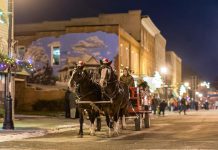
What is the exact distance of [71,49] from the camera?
5309 centimetres

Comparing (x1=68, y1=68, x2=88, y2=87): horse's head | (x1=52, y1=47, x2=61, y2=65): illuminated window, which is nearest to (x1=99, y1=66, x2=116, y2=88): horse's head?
(x1=68, y1=68, x2=88, y2=87): horse's head

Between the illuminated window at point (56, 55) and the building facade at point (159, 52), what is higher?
the building facade at point (159, 52)

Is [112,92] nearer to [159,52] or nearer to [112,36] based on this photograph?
[112,36]

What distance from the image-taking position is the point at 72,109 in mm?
33812

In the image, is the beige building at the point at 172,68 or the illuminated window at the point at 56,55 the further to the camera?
Result: the beige building at the point at 172,68

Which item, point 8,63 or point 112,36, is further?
point 112,36

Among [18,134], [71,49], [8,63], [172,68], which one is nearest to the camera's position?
[18,134]

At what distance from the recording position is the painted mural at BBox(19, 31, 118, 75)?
2069 inches

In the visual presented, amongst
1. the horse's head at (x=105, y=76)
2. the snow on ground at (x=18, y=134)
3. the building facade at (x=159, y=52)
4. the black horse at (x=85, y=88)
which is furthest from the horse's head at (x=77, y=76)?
the building facade at (x=159, y=52)

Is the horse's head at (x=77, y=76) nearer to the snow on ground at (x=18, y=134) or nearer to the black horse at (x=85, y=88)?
the black horse at (x=85, y=88)

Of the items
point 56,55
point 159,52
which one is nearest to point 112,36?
point 56,55

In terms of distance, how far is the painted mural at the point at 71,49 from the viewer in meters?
52.6

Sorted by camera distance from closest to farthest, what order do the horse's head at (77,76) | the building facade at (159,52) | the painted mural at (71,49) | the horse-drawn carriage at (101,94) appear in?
the horse's head at (77,76), the horse-drawn carriage at (101,94), the painted mural at (71,49), the building facade at (159,52)

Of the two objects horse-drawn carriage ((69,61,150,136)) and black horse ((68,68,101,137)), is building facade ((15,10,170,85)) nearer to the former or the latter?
horse-drawn carriage ((69,61,150,136))
